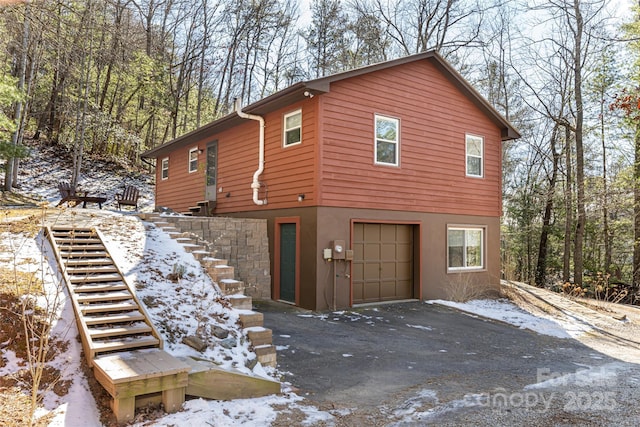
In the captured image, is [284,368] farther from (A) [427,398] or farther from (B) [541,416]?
(B) [541,416]

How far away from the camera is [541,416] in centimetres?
388

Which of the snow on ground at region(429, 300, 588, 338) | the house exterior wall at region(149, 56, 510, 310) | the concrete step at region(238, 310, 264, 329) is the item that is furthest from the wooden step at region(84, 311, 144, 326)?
the snow on ground at region(429, 300, 588, 338)

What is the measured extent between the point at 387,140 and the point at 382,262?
107 inches

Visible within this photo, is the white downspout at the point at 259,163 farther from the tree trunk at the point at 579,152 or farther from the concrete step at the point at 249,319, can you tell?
the tree trunk at the point at 579,152

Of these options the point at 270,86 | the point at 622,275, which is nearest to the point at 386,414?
the point at 622,275

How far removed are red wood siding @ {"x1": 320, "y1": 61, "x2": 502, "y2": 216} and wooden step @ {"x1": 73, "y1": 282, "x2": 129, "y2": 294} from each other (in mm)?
4281

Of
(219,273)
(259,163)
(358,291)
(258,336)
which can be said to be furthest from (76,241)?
(358,291)

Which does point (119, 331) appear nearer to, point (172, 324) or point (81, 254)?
point (172, 324)

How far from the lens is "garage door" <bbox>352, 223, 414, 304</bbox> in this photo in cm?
934

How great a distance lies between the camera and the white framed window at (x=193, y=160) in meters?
13.4

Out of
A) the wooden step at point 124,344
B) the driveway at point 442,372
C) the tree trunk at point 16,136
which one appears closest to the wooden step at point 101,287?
the wooden step at point 124,344

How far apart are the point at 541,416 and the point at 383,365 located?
2012 mm

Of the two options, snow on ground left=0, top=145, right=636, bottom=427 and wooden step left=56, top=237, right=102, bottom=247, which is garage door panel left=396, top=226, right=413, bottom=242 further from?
wooden step left=56, top=237, right=102, bottom=247

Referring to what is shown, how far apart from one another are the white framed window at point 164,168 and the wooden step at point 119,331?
1187cm
